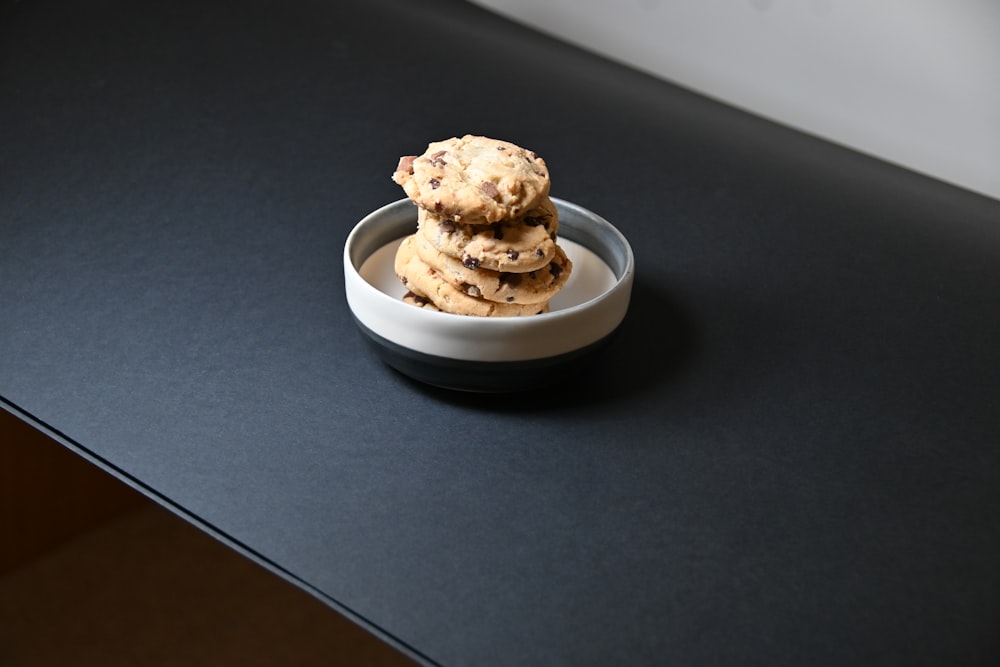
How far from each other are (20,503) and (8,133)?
17.6 inches

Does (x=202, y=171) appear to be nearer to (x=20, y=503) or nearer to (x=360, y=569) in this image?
(x=20, y=503)

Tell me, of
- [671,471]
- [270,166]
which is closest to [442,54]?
[270,166]

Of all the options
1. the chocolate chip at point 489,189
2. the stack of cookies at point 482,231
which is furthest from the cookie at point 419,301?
the chocolate chip at point 489,189

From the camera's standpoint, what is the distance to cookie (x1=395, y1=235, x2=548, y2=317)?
2.79 ft

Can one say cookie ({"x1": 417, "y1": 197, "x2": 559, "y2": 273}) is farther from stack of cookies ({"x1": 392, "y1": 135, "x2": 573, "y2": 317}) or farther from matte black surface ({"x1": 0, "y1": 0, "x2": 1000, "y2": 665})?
matte black surface ({"x1": 0, "y1": 0, "x2": 1000, "y2": 665})

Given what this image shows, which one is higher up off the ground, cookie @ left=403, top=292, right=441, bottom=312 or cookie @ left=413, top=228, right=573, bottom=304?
cookie @ left=413, top=228, right=573, bottom=304

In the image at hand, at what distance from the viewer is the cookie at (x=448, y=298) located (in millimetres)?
850

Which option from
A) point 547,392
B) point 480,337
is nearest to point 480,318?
point 480,337

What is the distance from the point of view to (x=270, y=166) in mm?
1259

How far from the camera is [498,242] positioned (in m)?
0.84

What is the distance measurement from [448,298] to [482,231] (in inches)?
2.3

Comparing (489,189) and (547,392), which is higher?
(489,189)

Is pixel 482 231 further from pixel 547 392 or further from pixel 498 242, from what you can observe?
pixel 547 392

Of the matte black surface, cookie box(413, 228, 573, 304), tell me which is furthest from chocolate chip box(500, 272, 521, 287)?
the matte black surface
